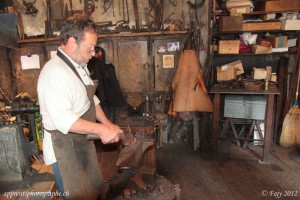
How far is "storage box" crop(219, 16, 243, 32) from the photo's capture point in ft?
11.1

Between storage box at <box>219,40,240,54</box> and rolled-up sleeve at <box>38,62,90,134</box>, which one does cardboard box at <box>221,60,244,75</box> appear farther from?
rolled-up sleeve at <box>38,62,90,134</box>

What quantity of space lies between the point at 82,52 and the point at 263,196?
2.34m

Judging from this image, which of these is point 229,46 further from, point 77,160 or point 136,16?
point 77,160

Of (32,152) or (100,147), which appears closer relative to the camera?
(32,152)

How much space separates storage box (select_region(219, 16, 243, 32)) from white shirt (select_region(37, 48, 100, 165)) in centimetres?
245

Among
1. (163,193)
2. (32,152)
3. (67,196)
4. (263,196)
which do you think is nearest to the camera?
(67,196)

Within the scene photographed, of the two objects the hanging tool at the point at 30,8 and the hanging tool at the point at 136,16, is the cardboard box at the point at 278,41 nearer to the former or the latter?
the hanging tool at the point at 136,16

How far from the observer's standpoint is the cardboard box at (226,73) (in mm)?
3598

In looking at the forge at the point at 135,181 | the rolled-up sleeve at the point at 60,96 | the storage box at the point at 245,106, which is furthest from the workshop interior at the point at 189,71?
the rolled-up sleeve at the point at 60,96

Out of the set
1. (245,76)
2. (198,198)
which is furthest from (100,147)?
(245,76)

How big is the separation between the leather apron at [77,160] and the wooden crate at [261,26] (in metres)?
2.55

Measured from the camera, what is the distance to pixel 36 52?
386 centimetres

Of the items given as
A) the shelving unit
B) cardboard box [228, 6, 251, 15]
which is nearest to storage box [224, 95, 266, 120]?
the shelving unit

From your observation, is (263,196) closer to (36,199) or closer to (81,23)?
(36,199)
